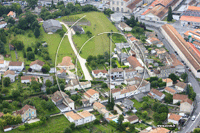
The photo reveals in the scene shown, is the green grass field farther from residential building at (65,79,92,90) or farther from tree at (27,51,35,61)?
residential building at (65,79,92,90)

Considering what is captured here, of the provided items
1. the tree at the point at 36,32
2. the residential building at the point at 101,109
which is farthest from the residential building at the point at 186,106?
the tree at the point at 36,32

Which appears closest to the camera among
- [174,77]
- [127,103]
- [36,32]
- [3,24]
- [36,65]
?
[127,103]

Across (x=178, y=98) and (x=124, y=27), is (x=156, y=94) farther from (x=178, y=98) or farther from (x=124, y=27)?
(x=124, y=27)

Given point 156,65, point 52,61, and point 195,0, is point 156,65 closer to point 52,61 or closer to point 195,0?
point 52,61

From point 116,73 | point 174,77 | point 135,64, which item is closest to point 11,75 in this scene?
point 116,73

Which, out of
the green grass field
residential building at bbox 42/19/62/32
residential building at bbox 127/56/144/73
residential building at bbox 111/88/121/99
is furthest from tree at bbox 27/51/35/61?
residential building at bbox 111/88/121/99

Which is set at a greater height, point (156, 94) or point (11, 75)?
point (11, 75)

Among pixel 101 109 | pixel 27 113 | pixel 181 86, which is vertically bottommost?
pixel 101 109

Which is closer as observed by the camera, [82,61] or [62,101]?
[62,101]
